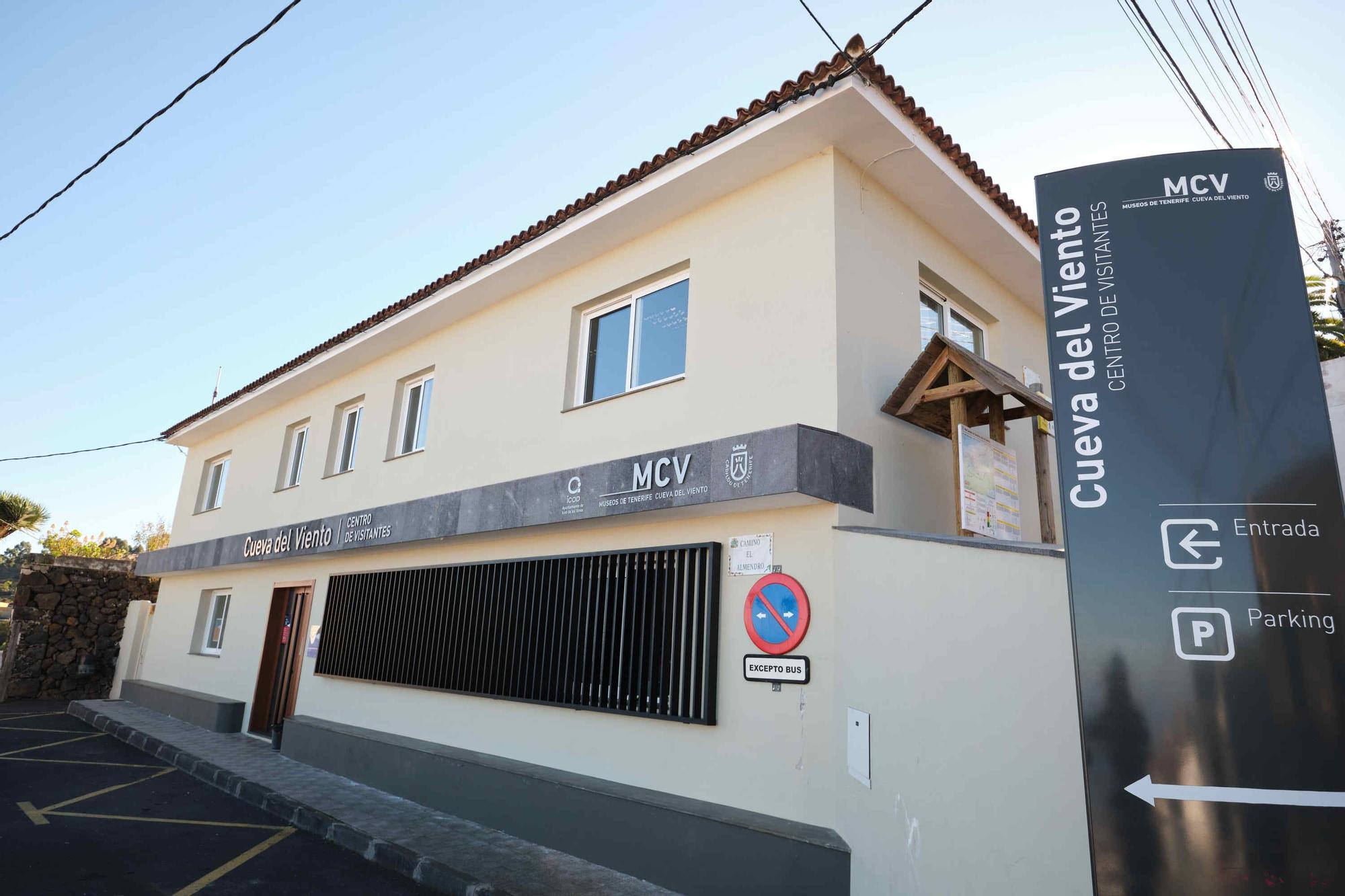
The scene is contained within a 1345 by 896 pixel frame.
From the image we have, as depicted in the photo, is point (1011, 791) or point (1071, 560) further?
point (1011, 791)

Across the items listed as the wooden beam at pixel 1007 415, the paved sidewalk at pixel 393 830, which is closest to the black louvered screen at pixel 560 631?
the paved sidewalk at pixel 393 830

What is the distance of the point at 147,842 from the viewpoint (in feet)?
20.5

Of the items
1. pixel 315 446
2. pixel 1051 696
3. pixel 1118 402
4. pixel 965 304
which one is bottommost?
pixel 1051 696

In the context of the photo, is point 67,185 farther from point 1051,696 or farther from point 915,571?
point 1051,696

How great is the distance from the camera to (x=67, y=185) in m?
7.19

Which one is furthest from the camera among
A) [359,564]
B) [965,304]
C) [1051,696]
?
[359,564]

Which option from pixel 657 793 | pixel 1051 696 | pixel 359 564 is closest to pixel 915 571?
pixel 1051 696

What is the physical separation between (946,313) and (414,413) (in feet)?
22.4

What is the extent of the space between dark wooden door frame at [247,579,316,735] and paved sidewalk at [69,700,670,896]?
71 centimetres

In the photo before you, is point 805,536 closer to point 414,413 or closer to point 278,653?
point 414,413

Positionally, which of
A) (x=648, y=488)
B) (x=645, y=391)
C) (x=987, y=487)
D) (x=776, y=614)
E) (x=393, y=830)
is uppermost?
(x=645, y=391)

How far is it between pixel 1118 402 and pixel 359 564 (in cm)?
912

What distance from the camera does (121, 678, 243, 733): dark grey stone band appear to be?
11281 millimetres

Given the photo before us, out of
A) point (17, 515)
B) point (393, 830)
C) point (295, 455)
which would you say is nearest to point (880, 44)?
point (393, 830)
